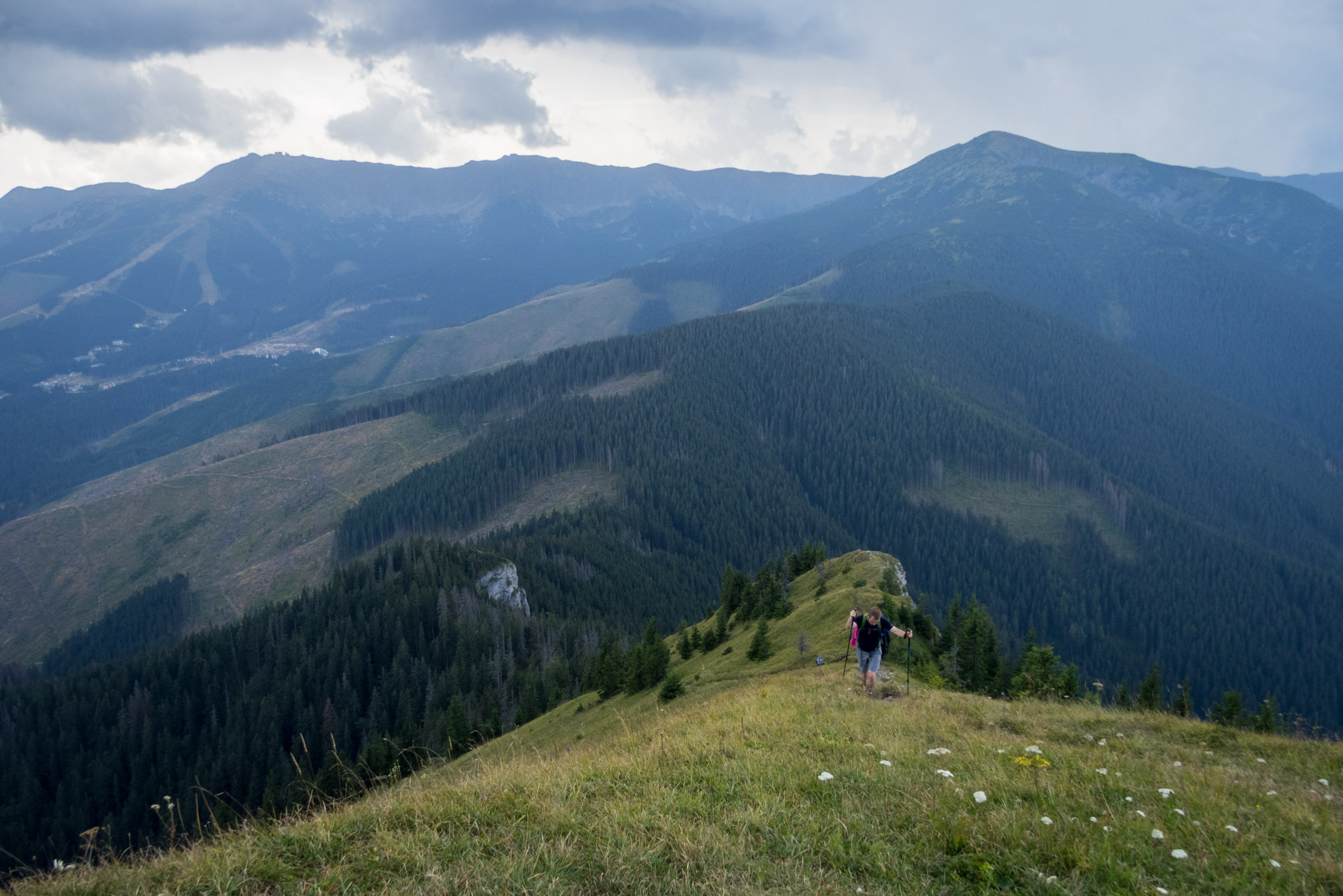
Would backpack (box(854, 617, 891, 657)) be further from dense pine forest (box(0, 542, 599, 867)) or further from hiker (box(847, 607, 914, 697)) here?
dense pine forest (box(0, 542, 599, 867))

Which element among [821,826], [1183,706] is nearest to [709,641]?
[1183,706]

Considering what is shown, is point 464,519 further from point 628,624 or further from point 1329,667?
point 1329,667

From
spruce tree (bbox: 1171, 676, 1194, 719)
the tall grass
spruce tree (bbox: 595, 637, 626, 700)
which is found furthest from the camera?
spruce tree (bbox: 595, 637, 626, 700)

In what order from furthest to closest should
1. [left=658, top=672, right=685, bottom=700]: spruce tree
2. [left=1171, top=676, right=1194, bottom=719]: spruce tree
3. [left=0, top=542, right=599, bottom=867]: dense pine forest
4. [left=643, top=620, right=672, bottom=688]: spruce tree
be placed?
[left=0, top=542, right=599, bottom=867]: dense pine forest
[left=643, top=620, right=672, bottom=688]: spruce tree
[left=658, top=672, right=685, bottom=700]: spruce tree
[left=1171, top=676, right=1194, bottom=719]: spruce tree

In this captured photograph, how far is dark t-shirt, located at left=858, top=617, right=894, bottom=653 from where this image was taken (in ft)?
68.0

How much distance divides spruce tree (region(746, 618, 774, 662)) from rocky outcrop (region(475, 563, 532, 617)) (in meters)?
70.7

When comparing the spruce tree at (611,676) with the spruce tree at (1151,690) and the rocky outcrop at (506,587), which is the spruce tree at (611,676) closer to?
the spruce tree at (1151,690)

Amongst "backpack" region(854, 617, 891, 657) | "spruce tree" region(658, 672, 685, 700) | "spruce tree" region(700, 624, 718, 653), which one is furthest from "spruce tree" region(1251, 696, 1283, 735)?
"spruce tree" region(700, 624, 718, 653)

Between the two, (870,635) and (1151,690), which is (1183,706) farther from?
(870,635)

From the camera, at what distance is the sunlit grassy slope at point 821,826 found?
8.31 metres

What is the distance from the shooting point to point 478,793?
1088 centimetres

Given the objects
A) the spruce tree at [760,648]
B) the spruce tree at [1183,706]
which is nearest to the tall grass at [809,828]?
the spruce tree at [1183,706]

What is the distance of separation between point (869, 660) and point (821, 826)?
40.8ft

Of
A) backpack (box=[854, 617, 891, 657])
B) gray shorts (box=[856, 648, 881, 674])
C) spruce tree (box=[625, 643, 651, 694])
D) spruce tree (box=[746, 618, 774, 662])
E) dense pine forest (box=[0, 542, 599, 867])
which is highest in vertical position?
backpack (box=[854, 617, 891, 657])
